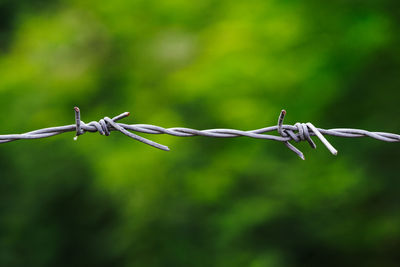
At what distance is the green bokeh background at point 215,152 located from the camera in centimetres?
328

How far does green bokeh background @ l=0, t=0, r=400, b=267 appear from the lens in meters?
3.28

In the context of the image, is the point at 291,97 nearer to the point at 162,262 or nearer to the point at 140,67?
the point at 140,67

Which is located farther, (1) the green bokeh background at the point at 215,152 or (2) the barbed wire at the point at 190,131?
(1) the green bokeh background at the point at 215,152

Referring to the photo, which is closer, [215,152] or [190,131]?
[190,131]

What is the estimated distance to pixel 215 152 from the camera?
131 inches

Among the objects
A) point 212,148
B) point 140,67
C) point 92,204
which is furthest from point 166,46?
point 92,204

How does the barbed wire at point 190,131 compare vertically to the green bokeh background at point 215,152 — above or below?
below

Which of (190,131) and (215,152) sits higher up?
(215,152)

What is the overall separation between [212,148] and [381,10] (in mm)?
A: 1500

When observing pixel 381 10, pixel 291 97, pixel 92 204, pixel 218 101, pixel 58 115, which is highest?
pixel 381 10

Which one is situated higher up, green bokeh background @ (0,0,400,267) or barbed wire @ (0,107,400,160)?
green bokeh background @ (0,0,400,267)

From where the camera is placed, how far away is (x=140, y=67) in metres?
3.48

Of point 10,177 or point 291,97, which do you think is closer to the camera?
point 291,97

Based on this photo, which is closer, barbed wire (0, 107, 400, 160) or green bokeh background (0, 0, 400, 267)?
barbed wire (0, 107, 400, 160)
